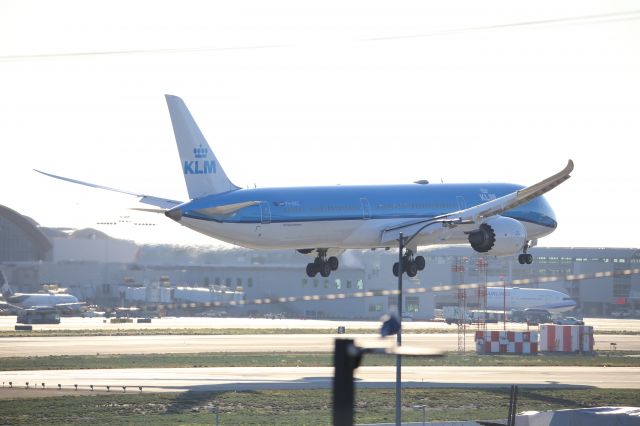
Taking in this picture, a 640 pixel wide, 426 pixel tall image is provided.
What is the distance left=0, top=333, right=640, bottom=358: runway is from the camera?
297ft

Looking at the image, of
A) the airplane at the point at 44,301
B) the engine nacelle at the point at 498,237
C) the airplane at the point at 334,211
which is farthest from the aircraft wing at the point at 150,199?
the airplane at the point at 44,301

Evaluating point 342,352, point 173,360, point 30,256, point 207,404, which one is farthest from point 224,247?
point 342,352

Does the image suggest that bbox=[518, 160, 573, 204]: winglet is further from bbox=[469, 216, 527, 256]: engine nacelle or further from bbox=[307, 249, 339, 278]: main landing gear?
bbox=[307, 249, 339, 278]: main landing gear

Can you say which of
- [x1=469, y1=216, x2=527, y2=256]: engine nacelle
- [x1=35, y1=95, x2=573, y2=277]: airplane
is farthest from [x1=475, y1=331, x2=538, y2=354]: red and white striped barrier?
[x1=469, y1=216, x2=527, y2=256]: engine nacelle

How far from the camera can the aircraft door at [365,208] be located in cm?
8144

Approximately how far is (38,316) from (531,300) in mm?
72184

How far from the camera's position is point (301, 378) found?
230 feet

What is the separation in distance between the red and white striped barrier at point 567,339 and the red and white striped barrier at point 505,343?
1640mm

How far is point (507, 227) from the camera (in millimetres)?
82625

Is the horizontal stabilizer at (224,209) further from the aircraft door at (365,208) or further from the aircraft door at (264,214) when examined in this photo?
the aircraft door at (365,208)

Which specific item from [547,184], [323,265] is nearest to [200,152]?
[323,265]

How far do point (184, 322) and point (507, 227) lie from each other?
6825 cm

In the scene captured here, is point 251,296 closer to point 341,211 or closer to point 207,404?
point 341,211

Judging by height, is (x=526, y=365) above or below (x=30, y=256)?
below
